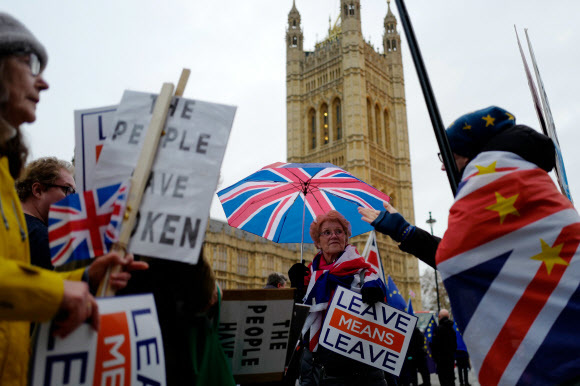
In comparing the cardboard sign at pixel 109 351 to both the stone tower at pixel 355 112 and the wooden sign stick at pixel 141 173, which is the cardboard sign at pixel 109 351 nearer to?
the wooden sign stick at pixel 141 173

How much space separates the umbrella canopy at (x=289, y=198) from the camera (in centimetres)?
434

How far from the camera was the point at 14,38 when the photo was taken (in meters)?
1.16

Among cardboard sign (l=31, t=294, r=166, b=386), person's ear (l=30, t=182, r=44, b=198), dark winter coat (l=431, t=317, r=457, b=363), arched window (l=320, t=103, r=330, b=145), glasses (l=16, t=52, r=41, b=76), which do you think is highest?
arched window (l=320, t=103, r=330, b=145)

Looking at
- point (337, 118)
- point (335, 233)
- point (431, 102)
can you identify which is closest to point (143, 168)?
point (431, 102)

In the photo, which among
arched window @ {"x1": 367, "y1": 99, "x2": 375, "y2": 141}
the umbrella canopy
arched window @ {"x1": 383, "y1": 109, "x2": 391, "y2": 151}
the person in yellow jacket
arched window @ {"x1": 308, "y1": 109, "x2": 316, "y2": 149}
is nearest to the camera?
the person in yellow jacket

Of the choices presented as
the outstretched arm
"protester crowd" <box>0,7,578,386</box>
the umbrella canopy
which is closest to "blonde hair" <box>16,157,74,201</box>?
"protester crowd" <box>0,7,578,386</box>

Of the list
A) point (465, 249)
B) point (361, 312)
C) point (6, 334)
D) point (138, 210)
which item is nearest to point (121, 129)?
point (138, 210)

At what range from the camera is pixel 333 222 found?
3289 mm

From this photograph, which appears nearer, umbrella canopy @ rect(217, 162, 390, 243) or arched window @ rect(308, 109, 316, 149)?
umbrella canopy @ rect(217, 162, 390, 243)

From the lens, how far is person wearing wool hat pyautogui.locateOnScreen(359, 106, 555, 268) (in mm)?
1614

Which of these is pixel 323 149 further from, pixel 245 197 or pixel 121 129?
pixel 121 129

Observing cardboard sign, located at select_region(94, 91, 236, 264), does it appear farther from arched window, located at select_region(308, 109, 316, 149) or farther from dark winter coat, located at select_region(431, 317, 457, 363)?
arched window, located at select_region(308, 109, 316, 149)

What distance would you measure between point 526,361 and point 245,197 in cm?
327

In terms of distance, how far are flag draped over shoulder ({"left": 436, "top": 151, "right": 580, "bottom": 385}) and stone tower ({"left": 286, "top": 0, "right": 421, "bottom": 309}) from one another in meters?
40.5
